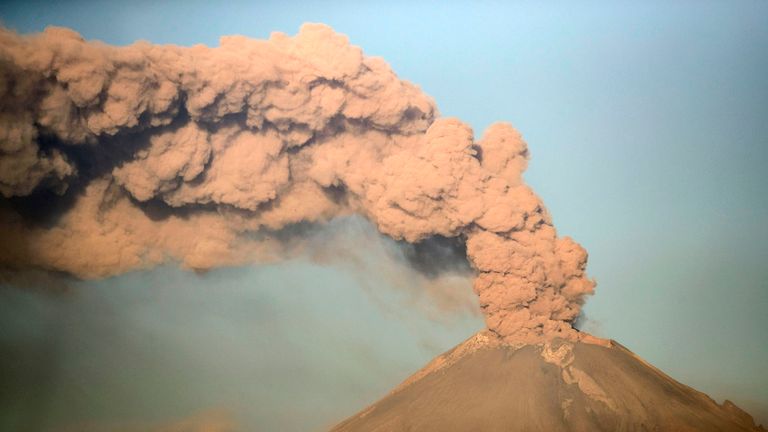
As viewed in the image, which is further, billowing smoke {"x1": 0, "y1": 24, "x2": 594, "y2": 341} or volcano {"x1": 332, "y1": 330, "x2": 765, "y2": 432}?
billowing smoke {"x1": 0, "y1": 24, "x2": 594, "y2": 341}

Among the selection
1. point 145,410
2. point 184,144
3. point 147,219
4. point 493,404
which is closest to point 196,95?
point 184,144

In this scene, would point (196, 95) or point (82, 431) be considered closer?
point (196, 95)

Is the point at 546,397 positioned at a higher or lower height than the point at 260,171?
lower

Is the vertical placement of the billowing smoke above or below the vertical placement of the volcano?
above

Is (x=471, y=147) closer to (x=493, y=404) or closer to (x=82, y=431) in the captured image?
(x=493, y=404)

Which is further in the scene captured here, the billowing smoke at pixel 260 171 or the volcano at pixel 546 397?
the billowing smoke at pixel 260 171
